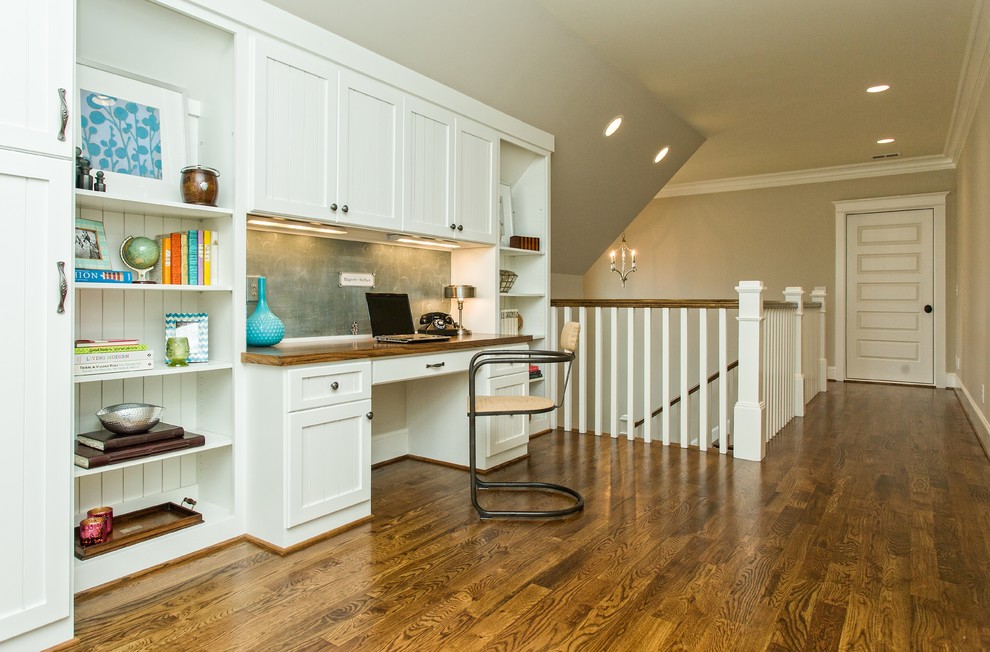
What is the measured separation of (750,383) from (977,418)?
7.34ft

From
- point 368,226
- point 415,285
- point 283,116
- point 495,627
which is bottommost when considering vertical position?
point 495,627

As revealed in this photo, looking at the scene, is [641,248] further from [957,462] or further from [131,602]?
[131,602]

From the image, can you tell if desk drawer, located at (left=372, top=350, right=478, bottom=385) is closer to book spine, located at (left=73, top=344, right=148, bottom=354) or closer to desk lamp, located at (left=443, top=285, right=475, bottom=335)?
desk lamp, located at (left=443, top=285, right=475, bottom=335)

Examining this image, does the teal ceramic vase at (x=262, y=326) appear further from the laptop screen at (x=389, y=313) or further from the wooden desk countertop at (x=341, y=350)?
the laptop screen at (x=389, y=313)

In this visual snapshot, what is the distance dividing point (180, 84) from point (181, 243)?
2.17ft

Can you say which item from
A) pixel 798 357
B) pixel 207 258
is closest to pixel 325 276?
pixel 207 258

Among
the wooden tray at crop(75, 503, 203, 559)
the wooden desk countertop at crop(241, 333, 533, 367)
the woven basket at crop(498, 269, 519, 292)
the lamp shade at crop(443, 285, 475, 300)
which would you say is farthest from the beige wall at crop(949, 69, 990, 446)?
the wooden tray at crop(75, 503, 203, 559)

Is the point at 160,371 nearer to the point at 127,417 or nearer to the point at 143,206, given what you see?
the point at 127,417

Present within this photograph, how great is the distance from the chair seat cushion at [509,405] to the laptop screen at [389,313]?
0.78m

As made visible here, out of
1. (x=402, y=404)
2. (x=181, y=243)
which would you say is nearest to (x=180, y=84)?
(x=181, y=243)

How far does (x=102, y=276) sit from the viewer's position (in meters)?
2.04

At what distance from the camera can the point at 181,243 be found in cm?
232

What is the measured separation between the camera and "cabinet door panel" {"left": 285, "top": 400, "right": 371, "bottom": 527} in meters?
2.31

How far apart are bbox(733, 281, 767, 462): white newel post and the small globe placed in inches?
122
